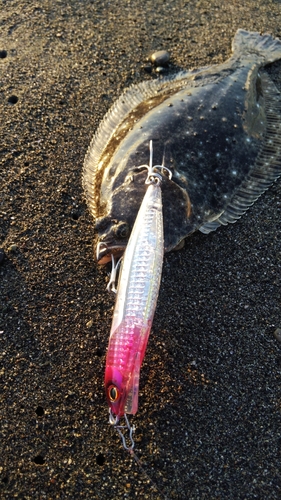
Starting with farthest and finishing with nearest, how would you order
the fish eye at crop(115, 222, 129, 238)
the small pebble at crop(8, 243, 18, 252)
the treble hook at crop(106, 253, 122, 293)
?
1. the small pebble at crop(8, 243, 18, 252)
2. the fish eye at crop(115, 222, 129, 238)
3. the treble hook at crop(106, 253, 122, 293)

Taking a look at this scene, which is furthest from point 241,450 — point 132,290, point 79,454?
point 132,290

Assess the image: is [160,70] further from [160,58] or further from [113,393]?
[113,393]

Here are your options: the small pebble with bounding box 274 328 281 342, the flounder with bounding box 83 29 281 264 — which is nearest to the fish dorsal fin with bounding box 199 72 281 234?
the flounder with bounding box 83 29 281 264

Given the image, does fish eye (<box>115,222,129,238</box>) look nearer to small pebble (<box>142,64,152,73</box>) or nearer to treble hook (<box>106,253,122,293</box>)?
treble hook (<box>106,253,122,293</box>)

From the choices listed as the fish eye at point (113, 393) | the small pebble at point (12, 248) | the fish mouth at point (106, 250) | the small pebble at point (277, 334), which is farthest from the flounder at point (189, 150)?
the fish eye at point (113, 393)

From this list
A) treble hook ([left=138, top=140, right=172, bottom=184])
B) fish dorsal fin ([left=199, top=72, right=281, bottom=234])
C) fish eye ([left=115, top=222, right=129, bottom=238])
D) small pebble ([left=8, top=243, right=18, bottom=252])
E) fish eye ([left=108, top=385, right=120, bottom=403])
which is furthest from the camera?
fish dorsal fin ([left=199, top=72, right=281, bottom=234])

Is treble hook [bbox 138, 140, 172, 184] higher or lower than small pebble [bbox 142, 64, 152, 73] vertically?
lower

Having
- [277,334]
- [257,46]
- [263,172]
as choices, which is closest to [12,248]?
[277,334]
